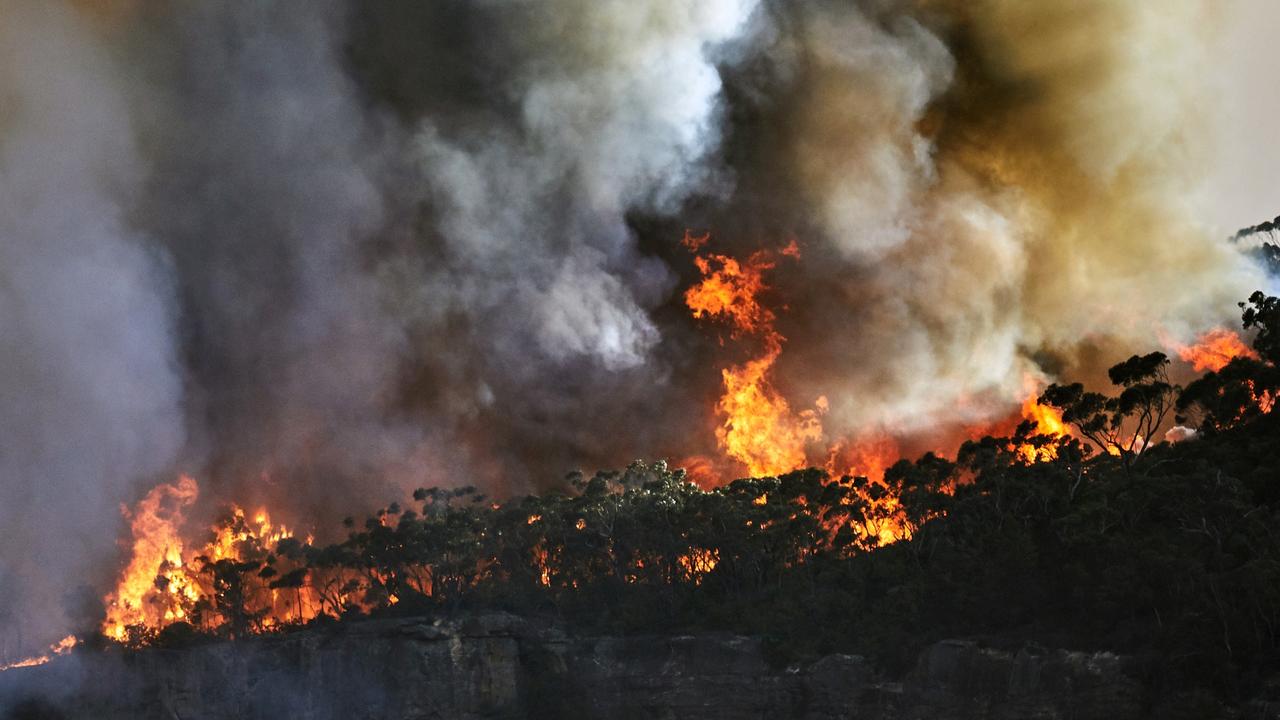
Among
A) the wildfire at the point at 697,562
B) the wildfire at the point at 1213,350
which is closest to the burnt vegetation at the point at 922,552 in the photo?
the wildfire at the point at 697,562

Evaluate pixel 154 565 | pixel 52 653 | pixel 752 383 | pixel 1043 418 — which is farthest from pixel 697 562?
pixel 52 653

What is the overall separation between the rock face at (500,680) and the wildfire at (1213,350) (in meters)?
45.9

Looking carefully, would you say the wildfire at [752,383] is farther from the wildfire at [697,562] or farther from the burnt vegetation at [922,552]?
the wildfire at [697,562]

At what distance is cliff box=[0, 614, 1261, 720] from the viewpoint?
8019 cm

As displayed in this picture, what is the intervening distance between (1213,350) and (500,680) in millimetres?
67073

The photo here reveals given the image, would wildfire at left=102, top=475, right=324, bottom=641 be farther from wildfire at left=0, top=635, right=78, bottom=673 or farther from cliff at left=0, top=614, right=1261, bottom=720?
cliff at left=0, top=614, right=1261, bottom=720

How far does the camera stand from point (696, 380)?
121 metres

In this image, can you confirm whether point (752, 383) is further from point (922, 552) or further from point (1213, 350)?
point (1213, 350)

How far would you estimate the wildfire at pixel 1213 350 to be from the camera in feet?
362

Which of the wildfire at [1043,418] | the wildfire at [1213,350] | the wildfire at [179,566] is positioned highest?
the wildfire at [179,566]

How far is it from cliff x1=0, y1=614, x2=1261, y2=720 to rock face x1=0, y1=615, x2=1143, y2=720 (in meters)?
0.09

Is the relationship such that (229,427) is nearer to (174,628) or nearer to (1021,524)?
(174,628)

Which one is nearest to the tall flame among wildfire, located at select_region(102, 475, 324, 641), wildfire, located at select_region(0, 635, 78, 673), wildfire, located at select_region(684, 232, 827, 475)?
wildfire, located at select_region(102, 475, 324, 641)

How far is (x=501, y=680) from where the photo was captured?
107 m
